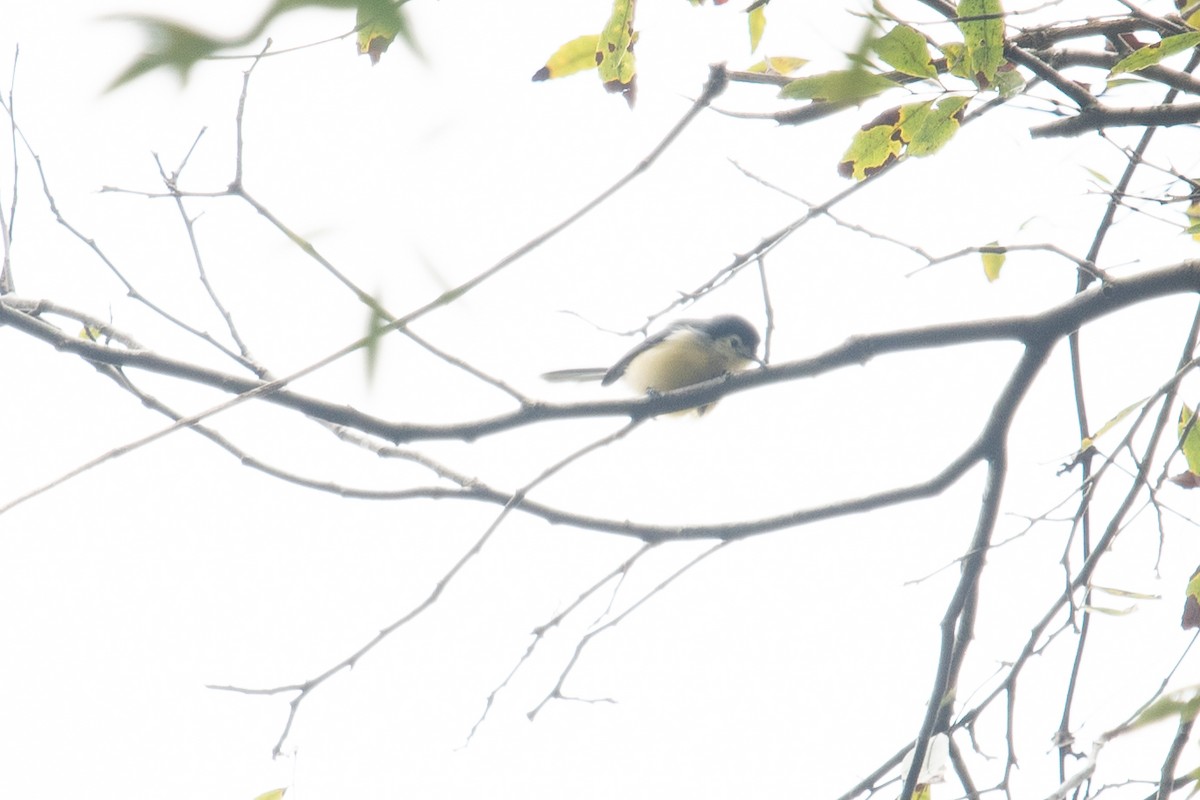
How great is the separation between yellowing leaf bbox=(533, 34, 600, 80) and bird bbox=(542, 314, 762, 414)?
12.2ft

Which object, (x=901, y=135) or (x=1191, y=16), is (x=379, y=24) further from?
(x=1191, y=16)

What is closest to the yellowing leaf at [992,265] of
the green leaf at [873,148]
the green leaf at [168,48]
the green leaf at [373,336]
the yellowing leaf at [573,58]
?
the green leaf at [873,148]

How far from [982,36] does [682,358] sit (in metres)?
4.09

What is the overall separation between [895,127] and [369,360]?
2.12 meters

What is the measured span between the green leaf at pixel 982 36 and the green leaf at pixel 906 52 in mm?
68

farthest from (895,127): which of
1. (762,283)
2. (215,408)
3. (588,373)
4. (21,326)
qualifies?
(588,373)

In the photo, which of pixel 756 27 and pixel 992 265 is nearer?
pixel 756 27

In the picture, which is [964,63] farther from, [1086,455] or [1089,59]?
[1086,455]

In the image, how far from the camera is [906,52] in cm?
197

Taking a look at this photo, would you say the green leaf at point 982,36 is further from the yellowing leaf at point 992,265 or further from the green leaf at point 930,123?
the yellowing leaf at point 992,265

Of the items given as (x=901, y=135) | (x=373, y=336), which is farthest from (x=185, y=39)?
(x=901, y=135)

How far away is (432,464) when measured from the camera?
2.94m

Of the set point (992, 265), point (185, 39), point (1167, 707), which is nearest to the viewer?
point (185, 39)

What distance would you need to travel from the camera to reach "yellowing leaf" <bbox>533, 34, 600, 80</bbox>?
2.11 meters
